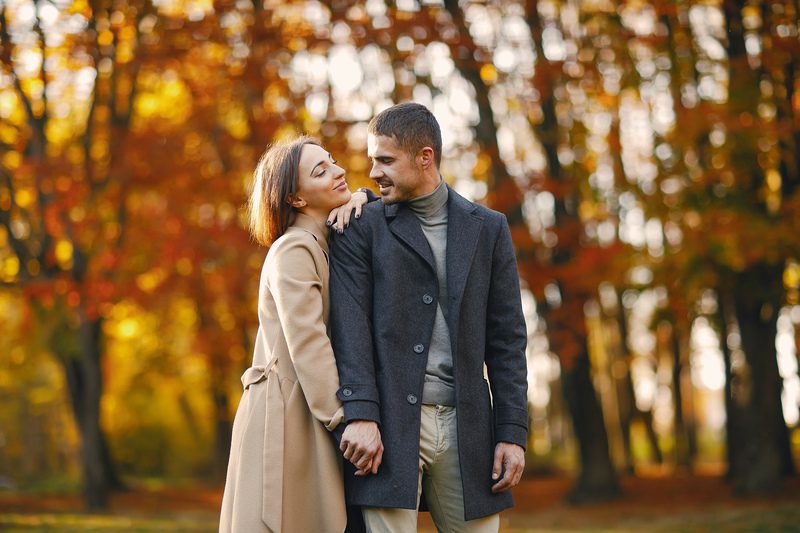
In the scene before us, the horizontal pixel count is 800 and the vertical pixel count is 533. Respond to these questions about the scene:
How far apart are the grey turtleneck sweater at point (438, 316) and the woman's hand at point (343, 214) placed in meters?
0.21

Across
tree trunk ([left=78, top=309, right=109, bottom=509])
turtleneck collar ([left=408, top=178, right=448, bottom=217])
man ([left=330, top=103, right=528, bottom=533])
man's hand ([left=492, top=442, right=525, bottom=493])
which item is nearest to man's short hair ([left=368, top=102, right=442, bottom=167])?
man ([left=330, top=103, right=528, bottom=533])

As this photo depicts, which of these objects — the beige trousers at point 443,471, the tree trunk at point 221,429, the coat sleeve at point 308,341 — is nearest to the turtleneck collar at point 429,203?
the coat sleeve at point 308,341

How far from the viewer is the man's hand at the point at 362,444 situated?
11.3 feet

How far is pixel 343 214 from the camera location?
3789mm

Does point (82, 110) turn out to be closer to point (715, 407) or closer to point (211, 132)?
point (211, 132)

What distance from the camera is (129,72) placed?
523 inches

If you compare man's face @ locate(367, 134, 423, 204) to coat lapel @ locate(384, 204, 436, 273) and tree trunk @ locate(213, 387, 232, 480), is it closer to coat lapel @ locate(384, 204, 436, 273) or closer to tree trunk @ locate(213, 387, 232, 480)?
coat lapel @ locate(384, 204, 436, 273)

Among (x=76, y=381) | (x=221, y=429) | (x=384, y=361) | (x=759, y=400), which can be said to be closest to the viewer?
(x=384, y=361)

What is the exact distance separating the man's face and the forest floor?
7.56 metres

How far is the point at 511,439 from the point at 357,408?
0.62 m

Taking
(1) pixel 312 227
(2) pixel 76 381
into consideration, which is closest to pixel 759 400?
(2) pixel 76 381

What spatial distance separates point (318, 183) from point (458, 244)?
1.95ft

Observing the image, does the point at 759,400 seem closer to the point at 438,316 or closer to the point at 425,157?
the point at 438,316

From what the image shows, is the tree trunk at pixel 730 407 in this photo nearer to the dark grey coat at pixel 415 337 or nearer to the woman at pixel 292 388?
the dark grey coat at pixel 415 337
